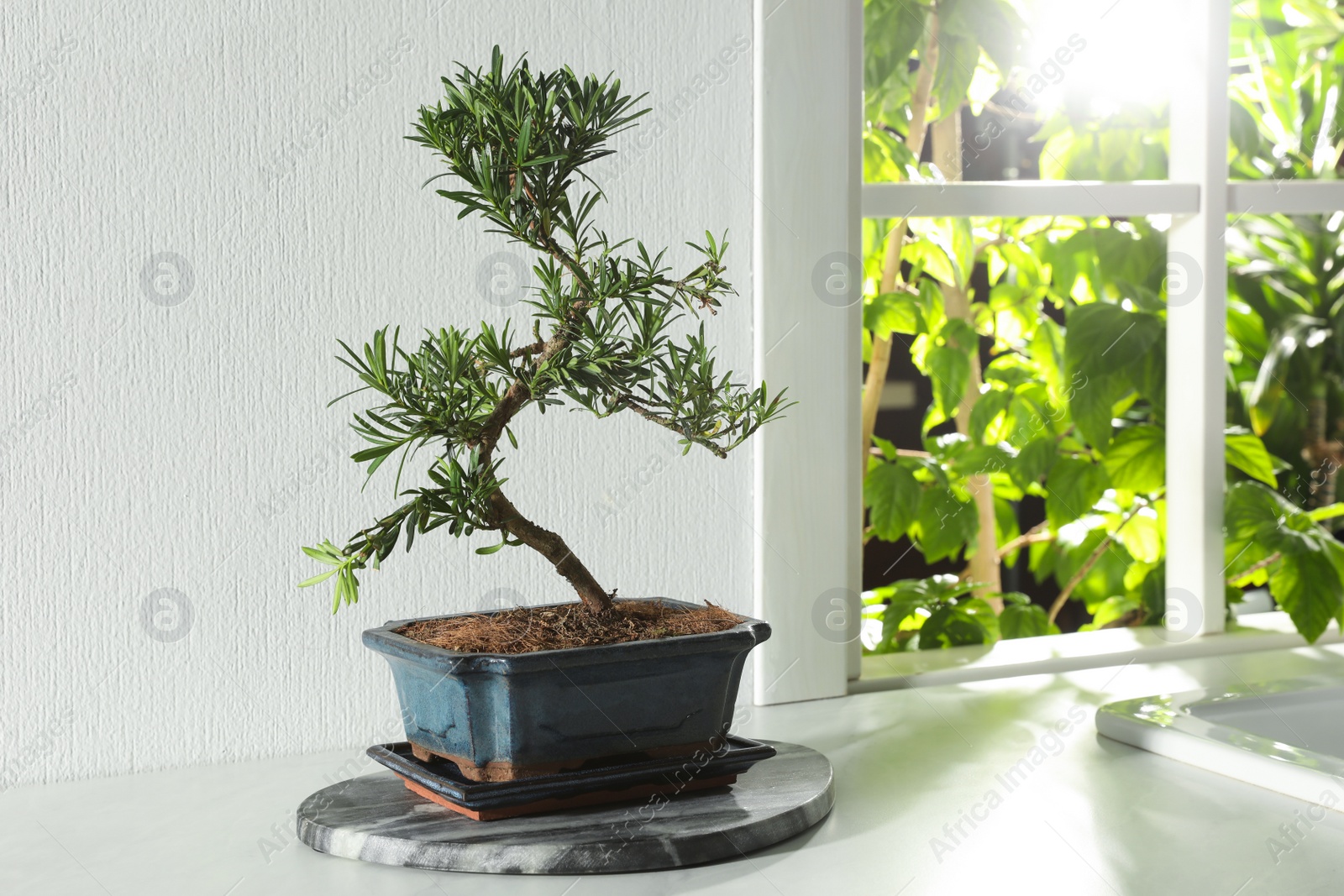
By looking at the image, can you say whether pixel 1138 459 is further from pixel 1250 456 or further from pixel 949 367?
pixel 949 367

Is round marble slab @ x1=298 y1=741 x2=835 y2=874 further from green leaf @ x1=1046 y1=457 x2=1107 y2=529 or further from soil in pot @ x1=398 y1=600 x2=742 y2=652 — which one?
green leaf @ x1=1046 y1=457 x2=1107 y2=529

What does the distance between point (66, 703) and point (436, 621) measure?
0.35 meters

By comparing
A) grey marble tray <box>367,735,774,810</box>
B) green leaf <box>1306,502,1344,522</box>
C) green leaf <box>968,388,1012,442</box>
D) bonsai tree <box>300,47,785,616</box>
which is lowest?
grey marble tray <box>367,735,774,810</box>

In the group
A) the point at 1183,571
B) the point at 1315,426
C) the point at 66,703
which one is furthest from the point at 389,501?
the point at 1315,426

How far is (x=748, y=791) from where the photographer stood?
0.87 metres

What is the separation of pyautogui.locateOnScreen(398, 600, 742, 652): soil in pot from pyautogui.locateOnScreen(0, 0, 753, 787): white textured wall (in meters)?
0.23

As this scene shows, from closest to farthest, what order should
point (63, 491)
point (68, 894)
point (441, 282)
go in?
point (68, 894)
point (63, 491)
point (441, 282)

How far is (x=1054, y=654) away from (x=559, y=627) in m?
0.77

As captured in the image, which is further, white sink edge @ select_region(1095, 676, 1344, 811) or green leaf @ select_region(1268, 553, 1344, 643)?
green leaf @ select_region(1268, 553, 1344, 643)

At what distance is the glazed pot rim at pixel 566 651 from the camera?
0.76 metres

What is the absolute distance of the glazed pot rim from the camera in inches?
30.0

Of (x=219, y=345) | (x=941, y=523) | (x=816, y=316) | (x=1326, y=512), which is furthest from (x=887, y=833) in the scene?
(x=1326, y=512)

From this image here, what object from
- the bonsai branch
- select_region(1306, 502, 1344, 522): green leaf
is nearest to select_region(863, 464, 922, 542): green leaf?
select_region(1306, 502, 1344, 522): green leaf

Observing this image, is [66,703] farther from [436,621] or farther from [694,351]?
[694,351]
